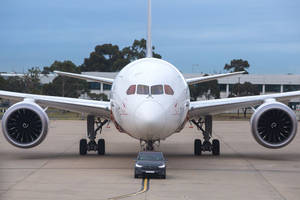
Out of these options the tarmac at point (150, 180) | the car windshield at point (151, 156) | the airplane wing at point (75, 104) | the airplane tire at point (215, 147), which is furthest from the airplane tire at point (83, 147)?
the car windshield at point (151, 156)

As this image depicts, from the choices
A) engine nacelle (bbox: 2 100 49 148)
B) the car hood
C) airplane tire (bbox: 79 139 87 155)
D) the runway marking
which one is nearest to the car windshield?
the car hood

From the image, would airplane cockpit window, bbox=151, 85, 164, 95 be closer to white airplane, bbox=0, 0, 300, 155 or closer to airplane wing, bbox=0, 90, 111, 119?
white airplane, bbox=0, 0, 300, 155

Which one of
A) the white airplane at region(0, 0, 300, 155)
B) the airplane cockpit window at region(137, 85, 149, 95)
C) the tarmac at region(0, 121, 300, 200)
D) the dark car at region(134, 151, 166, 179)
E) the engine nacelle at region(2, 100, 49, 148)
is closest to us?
the tarmac at region(0, 121, 300, 200)

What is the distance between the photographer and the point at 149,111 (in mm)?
18766

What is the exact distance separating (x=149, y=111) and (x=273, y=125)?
20.8 feet

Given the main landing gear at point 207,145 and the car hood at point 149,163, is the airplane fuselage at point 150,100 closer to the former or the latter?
the car hood at point 149,163

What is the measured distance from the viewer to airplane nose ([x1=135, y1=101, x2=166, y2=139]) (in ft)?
61.0

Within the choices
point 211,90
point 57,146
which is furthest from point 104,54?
point 57,146

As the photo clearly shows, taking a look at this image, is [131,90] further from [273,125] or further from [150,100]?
[273,125]

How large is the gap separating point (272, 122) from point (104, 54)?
119 meters

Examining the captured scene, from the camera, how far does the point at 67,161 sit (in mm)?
23000

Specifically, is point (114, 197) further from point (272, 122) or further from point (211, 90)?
point (211, 90)

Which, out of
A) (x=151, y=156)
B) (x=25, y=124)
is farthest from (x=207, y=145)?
(x=25, y=124)

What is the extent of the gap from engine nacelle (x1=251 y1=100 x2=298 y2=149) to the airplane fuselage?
9.58 feet
